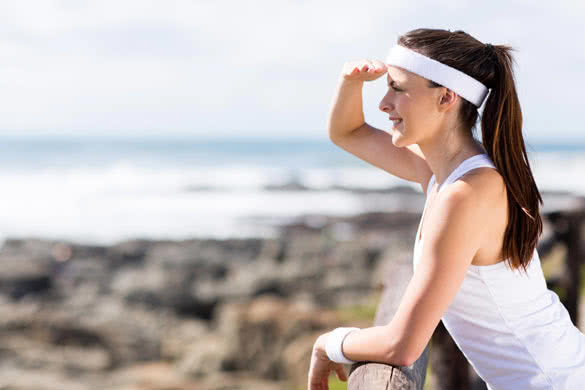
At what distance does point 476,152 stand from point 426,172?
42 cm

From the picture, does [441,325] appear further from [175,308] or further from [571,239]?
Result: [175,308]

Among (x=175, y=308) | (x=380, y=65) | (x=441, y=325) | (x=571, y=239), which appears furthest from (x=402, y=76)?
(x=175, y=308)

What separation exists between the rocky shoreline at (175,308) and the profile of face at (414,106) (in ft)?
9.61

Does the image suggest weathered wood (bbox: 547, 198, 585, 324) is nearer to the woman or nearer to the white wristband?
the woman

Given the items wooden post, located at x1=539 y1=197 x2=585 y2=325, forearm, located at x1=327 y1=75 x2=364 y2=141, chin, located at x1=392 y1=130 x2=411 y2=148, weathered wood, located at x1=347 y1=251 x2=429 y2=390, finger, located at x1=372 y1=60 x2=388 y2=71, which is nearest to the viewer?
weathered wood, located at x1=347 y1=251 x2=429 y2=390

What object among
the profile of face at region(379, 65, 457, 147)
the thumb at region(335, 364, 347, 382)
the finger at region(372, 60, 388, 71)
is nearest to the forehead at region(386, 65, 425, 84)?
the profile of face at region(379, 65, 457, 147)

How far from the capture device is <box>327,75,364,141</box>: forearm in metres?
2.17

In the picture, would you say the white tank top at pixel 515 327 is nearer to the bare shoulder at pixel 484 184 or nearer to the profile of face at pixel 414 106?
the bare shoulder at pixel 484 184

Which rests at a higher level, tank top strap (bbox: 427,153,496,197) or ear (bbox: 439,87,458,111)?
ear (bbox: 439,87,458,111)

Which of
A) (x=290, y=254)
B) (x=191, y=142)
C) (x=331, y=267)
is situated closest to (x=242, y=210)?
(x=290, y=254)

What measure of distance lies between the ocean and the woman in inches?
624

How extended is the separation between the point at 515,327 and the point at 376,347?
0.39 meters

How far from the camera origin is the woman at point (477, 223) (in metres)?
1.59

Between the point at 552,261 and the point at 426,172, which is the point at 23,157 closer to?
the point at 552,261
